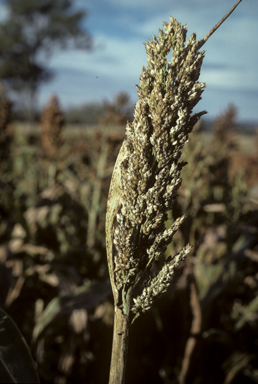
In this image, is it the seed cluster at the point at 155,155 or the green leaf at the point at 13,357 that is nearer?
the seed cluster at the point at 155,155

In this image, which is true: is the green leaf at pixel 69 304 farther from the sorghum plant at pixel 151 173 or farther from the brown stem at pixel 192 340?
the sorghum plant at pixel 151 173

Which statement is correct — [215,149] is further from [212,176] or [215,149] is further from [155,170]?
[155,170]

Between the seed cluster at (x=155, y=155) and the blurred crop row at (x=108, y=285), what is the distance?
0.67 metres

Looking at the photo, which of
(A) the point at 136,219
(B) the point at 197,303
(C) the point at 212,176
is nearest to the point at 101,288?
(B) the point at 197,303

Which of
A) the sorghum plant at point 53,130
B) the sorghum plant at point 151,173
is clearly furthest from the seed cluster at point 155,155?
the sorghum plant at point 53,130

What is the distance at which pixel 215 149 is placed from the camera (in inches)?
122

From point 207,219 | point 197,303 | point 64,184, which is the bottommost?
point 197,303

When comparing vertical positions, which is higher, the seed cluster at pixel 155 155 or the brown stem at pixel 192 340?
the seed cluster at pixel 155 155

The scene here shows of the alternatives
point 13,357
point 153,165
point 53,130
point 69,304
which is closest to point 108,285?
point 69,304

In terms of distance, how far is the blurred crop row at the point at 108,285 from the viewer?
175 centimetres

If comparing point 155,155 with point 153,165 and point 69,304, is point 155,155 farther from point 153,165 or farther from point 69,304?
point 69,304

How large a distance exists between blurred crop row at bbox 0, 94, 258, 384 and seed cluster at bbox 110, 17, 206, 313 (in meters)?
0.67

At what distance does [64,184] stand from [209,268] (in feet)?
5.87

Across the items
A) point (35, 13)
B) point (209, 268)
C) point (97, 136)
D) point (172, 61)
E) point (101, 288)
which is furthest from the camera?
point (35, 13)
